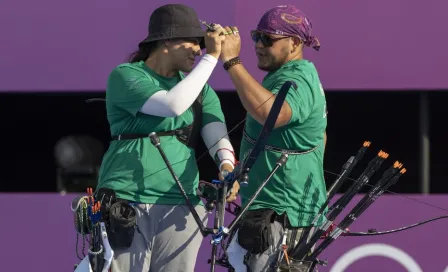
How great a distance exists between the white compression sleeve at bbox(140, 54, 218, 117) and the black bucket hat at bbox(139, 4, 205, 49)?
24 centimetres

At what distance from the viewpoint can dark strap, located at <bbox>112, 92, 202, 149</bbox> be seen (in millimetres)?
4539

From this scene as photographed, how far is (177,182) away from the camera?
14.4 ft

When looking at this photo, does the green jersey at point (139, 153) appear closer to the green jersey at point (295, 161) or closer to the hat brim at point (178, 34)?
the hat brim at point (178, 34)

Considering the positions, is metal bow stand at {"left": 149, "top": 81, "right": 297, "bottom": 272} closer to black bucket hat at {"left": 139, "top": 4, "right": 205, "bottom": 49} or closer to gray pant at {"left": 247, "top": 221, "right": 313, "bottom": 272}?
gray pant at {"left": 247, "top": 221, "right": 313, "bottom": 272}

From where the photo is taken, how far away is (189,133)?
4.64m

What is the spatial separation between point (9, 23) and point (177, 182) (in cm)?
308

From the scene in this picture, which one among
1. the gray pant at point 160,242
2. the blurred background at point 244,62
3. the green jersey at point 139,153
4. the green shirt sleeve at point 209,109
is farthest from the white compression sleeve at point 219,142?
the blurred background at point 244,62

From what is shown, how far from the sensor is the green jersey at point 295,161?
4.52m

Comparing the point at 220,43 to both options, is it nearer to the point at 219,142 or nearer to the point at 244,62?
the point at 219,142

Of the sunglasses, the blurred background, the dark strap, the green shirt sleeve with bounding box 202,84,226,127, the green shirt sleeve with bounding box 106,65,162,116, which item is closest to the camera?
the green shirt sleeve with bounding box 106,65,162,116

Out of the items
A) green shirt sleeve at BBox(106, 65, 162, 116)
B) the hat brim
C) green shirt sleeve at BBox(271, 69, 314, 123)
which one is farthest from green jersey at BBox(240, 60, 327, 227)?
green shirt sleeve at BBox(106, 65, 162, 116)

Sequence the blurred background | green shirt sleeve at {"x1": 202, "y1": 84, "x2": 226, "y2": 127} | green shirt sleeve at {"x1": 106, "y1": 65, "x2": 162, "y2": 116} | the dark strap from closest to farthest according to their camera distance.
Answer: green shirt sleeve at {"x1": 106, "y1": 65, "x2": 162, "y2": 116}
the dark strap
green shirt sleeve at {"x1": 202, "y1": 84, "x2": 226, "y2": 127}
the blurred background

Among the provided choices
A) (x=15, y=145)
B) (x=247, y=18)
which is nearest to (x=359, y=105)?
(x=247, y=18)

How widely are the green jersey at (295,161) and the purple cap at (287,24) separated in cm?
13
